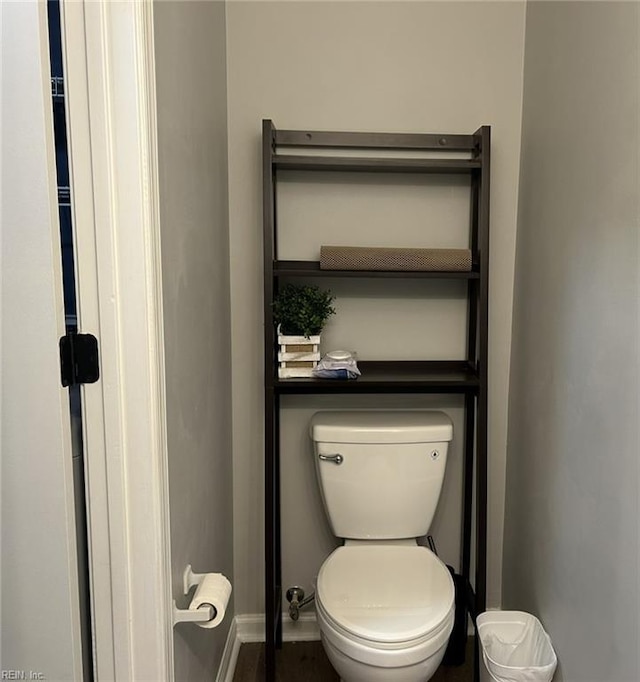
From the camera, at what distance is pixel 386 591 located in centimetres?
158

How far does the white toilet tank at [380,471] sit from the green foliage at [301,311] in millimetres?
311

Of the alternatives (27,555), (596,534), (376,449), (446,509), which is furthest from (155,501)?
(446,509)

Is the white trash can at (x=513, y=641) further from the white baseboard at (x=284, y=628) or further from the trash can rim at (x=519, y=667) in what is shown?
the white baseboard at (x=284, y=628)

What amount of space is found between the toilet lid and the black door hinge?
93 centimetres

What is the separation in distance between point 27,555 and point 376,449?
1.07 m

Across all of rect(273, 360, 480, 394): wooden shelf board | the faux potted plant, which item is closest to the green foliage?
the faux potted plant

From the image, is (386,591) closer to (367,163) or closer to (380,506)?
(380,506)

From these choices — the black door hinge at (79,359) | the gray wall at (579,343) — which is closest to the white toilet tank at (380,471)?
the gray wall at (579,343)

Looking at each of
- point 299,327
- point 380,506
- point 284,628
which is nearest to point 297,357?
point 299,327

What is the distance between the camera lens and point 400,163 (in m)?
1.74

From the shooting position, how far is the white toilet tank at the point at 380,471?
5.89 ft

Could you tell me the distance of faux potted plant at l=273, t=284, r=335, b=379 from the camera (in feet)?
5.72

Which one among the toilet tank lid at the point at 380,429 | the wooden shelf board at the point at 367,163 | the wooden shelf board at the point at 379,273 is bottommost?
the toilet tank lid at the point at 380,429

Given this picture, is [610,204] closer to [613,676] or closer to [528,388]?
[528,388]
